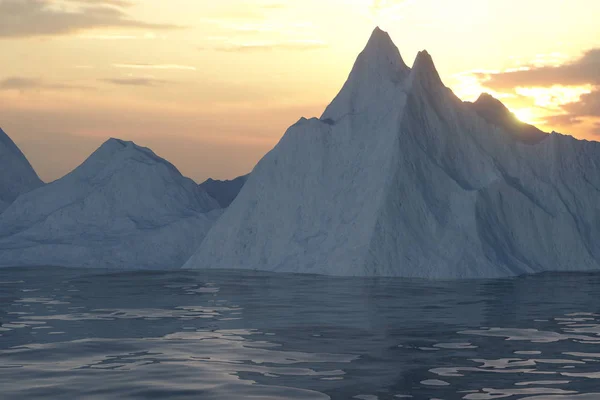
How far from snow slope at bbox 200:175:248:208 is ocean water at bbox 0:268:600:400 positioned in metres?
77.4

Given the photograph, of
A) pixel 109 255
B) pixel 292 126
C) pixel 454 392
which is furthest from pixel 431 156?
pixel 454 392

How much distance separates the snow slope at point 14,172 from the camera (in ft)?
405

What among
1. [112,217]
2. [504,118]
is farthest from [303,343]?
[112,217]

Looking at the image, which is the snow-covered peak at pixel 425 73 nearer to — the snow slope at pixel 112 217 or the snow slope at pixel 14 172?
the snow slope at pixel 112 217

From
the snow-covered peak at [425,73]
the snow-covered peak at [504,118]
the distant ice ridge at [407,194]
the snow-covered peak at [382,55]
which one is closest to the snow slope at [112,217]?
the distant ice ridge at [407,194]

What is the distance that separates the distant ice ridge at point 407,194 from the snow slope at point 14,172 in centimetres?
6388

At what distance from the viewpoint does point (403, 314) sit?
32.0 meters

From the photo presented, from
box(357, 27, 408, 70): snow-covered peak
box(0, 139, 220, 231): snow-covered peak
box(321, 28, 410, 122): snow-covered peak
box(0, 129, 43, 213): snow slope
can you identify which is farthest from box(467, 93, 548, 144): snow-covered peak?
box(0, 129, 43, 213): snow slope

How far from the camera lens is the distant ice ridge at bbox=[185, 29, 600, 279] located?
57.6 meters

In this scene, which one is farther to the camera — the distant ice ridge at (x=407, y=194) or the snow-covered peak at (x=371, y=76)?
the snow-covered peak at (x=371, y=76)

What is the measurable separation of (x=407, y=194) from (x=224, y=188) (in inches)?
2696

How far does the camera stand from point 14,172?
126 meters

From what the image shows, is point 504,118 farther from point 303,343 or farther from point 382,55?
point 303,343

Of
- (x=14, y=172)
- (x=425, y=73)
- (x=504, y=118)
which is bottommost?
(x=14, y=172)
